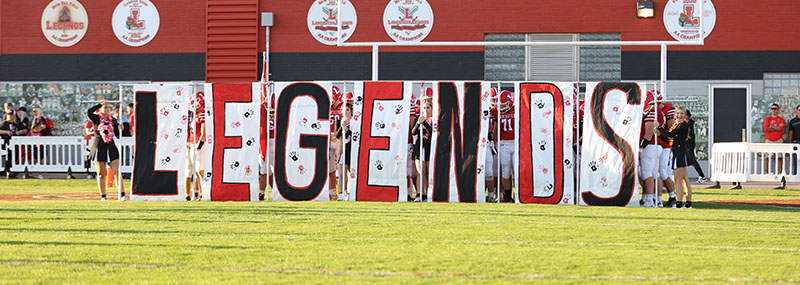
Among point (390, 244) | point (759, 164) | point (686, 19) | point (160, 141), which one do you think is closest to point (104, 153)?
point (160, 141)

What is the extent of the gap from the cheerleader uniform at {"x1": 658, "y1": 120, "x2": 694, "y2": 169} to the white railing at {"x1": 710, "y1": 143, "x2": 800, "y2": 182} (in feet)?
21.9

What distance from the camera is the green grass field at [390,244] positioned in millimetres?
6906

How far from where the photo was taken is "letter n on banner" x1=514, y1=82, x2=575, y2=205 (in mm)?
14492

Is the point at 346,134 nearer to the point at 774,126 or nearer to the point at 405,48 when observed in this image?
the point at 405,48

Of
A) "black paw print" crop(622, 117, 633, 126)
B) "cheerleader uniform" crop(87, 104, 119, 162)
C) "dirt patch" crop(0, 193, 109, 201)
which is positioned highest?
"black paw print" crop(622, 117, 633, 126)

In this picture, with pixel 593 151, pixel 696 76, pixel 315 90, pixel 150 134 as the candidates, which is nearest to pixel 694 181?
pixel 696 76

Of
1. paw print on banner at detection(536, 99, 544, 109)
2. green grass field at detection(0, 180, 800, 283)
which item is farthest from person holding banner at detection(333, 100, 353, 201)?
paw print on banner at detection(536, 99, 544, 109)

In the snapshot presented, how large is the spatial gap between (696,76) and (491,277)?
19.8 metres

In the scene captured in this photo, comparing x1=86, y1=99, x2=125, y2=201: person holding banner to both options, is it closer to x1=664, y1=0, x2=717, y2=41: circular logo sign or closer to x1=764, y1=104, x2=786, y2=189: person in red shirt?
x1=764, y1=104, x2=786, y2=189: person in red shirt

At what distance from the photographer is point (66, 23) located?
26391 millimetres

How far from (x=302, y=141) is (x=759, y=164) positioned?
35.3ft

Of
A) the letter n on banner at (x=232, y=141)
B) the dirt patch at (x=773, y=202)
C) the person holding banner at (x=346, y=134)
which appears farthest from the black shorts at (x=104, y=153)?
the dirt patch at (x=773, y=202)

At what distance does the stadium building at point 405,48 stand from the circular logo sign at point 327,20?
0.03 meters

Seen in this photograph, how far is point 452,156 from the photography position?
14766 mm
